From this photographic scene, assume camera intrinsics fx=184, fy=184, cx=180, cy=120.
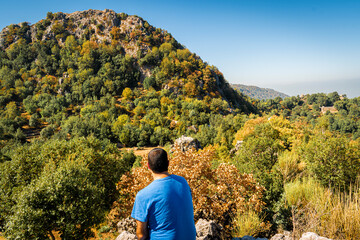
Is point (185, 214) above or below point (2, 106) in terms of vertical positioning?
below

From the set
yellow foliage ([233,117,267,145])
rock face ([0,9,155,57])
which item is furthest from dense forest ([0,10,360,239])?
rock face ([0,9,155,57])

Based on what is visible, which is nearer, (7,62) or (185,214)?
(185,214)

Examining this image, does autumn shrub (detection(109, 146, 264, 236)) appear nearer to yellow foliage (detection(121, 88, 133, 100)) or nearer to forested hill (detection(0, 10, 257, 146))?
forested hill (detection(0, 10, 257, 146))

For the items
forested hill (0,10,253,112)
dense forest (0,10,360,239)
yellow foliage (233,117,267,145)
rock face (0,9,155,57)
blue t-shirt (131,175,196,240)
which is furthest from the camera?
rock face (0,9,155,57)

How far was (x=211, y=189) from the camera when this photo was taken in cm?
673

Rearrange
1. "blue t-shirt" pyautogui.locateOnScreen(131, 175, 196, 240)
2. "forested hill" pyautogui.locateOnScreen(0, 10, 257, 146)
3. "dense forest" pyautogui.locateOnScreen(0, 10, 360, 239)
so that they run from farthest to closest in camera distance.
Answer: "forested hill" pyautogui.locateOnScreen(0, 10, 257, 146) → "dense forest" pyautogui.locateOnScreen(0, 10, 360, 239) → "blue t-shirt" pyautogui.locateOnScreen(131, 175, 196, 240)

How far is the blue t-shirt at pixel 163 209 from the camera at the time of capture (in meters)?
2.39

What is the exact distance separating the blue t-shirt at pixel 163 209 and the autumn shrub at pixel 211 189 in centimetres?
400

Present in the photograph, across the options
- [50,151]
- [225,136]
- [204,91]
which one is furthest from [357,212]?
[204,91]

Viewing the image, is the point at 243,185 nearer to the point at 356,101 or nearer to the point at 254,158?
the point at 254,158

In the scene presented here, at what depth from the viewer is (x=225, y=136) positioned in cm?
3856

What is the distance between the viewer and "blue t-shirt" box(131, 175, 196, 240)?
2.39 meters

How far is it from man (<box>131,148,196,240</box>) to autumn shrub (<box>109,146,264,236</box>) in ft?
13.1

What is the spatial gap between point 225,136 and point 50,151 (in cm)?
3151
